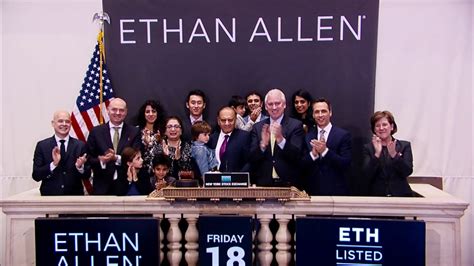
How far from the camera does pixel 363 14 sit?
5.08 metres

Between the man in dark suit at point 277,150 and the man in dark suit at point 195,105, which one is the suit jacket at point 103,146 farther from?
the man in dark suit at point 277,150

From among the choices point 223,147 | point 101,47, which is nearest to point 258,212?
point 223,147

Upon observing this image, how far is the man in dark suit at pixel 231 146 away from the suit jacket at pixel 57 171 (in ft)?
3.93

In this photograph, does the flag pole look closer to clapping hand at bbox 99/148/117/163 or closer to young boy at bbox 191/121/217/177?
clapping hand at bbox 99/148/117/163

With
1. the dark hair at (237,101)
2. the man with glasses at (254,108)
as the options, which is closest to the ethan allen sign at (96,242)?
the man with glasses at (254,108)

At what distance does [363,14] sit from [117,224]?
3453 mm

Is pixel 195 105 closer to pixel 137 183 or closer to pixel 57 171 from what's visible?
pixel 137 183

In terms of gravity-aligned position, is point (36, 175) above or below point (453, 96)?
below

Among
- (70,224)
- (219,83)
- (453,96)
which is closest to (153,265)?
(70,224)

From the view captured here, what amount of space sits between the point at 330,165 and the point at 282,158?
0.43 m

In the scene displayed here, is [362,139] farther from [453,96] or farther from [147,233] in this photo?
[147,233]

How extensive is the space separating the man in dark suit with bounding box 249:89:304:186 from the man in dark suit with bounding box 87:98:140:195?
1116 millimetres

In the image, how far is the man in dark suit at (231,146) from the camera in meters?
4.30

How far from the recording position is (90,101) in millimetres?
5215
